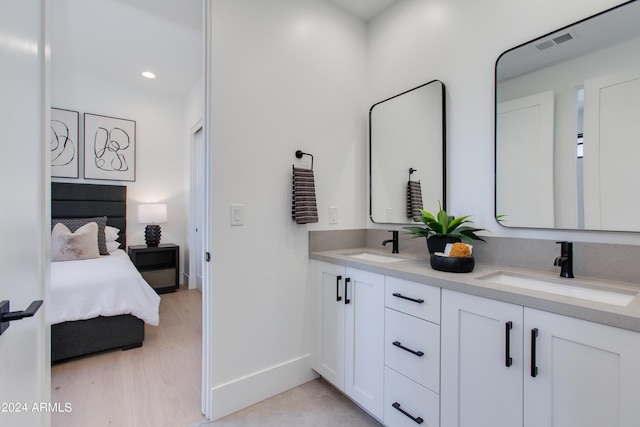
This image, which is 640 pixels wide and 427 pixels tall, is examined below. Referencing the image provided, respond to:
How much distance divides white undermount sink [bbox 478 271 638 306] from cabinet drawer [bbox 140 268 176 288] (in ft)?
13.6

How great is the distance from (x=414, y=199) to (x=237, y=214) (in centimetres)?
120

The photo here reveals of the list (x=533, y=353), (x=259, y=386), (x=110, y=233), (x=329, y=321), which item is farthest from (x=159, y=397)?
(x=110, y=233)

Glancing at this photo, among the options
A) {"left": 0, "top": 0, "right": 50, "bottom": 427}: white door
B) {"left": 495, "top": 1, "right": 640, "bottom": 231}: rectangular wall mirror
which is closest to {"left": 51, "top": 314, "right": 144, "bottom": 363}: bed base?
{"left": 0, "top": 0, "right": 50, "bottom": 427}: white door

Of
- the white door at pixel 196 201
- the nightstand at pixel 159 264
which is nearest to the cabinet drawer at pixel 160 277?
the nightstand at pixel 159 264

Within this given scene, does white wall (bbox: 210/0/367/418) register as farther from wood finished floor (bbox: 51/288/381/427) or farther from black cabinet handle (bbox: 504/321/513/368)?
black cabinet handle (bbox: 504/321/513/368)

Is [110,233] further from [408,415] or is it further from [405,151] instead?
[408,415]

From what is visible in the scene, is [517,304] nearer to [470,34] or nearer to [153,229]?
[470,34]

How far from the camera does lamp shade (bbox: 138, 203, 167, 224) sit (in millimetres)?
4078

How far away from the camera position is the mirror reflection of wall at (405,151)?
1.89m

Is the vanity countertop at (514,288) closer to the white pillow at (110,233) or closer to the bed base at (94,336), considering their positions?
the bed base at (94,336)

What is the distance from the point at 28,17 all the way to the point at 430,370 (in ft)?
6.54

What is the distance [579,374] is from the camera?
3.04 ft

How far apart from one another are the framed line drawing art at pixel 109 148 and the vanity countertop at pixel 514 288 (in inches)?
147

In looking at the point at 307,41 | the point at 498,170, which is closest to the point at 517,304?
the point at 498,170
